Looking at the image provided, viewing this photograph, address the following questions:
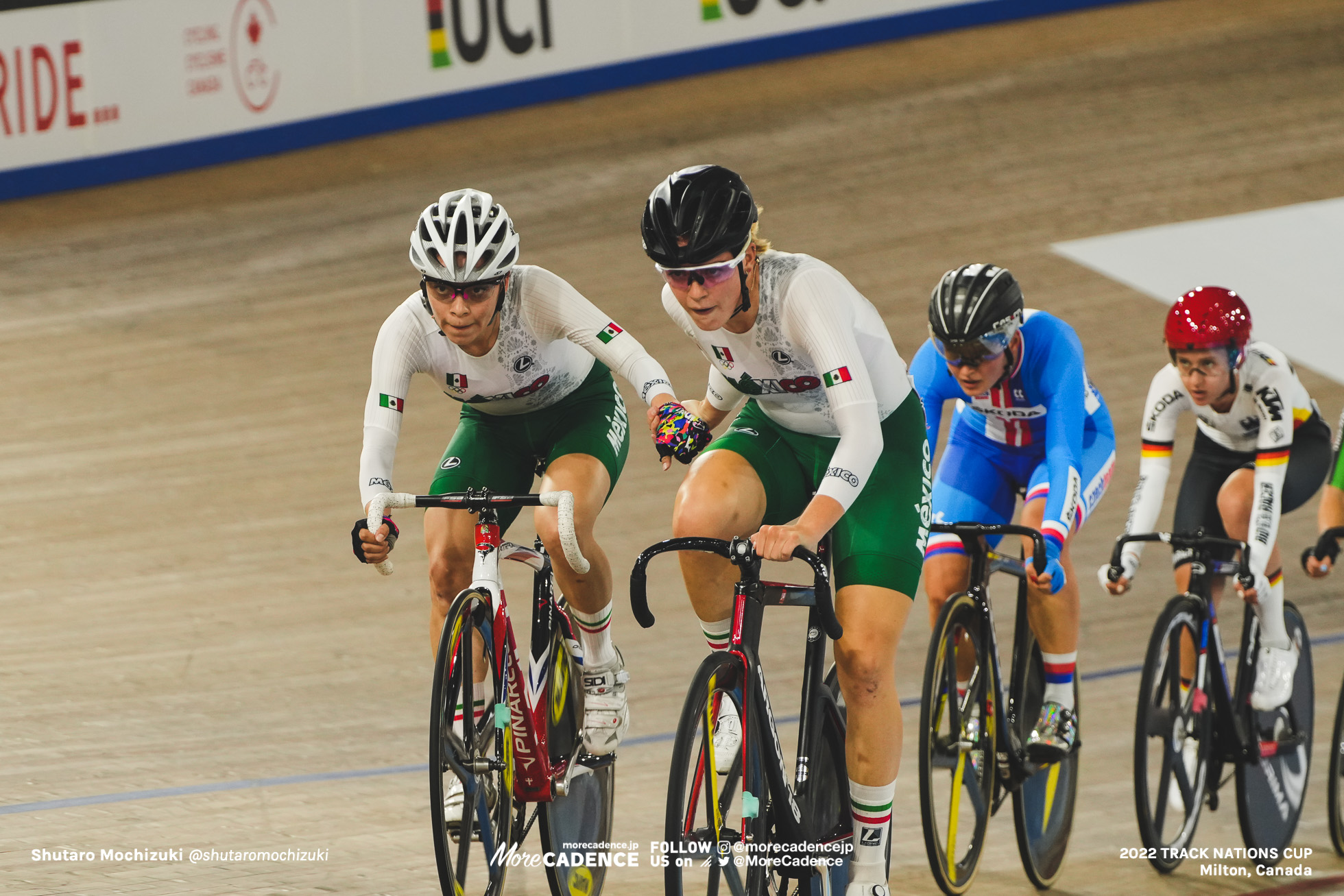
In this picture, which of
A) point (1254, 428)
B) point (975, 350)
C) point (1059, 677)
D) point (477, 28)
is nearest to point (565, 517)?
point (975, 350)

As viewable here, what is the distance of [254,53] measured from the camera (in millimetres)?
9508

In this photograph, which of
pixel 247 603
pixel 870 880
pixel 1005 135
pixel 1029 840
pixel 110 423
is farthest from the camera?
pixel 1005 135

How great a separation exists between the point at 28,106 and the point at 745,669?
786 cm

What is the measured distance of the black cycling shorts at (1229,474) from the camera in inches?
162

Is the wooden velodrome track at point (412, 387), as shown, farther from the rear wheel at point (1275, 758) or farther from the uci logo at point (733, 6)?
the uci logo at point (733, 6)

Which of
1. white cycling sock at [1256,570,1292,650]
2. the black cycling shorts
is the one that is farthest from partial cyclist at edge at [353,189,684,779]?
white cycling sock at [1256,570,1292,650]

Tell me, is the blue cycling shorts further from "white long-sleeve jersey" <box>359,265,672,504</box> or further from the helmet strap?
the helmet strap

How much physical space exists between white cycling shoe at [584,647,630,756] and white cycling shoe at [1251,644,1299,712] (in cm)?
173

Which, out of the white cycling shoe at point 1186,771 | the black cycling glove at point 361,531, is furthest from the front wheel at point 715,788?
the white cycling shoe at point 1186,771

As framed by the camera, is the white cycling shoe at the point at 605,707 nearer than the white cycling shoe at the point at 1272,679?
Yes

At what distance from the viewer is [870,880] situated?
3.05 meters

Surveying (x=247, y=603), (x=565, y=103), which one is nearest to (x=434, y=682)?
(x=247, y=603)

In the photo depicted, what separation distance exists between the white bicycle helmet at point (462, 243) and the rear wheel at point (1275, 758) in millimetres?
2234

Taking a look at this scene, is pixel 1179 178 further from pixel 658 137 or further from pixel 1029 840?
pixel 1029 840
